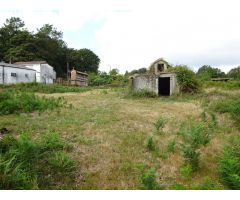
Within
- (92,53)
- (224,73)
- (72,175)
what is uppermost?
(92,53)

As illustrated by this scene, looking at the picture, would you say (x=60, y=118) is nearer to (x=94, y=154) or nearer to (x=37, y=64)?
(x=94, y=154)

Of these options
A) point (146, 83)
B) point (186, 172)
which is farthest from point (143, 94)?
point (186, 172)

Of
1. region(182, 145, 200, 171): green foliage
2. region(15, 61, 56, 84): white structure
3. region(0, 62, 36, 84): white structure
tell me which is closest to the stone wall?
region(182, 145, 200, 171): green foliage

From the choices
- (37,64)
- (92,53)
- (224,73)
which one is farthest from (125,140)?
(92,53)

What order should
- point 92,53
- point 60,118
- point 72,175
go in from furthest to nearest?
1. point 92,53
2. point 60,118
3. point 72,175

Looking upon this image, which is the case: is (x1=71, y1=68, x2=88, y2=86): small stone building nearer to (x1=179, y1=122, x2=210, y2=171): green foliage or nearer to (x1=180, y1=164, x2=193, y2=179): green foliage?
(x1=179, y1=122, x2=210, y2=171): green foliage

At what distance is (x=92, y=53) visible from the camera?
70125mm

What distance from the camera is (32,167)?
511 cm

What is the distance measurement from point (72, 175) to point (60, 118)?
17.4 feet

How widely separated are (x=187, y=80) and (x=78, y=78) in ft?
110

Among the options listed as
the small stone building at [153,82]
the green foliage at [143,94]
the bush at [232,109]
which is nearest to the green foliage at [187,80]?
the small stone building at [153,82]

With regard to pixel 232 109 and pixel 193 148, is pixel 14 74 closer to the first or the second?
pixel 232 109

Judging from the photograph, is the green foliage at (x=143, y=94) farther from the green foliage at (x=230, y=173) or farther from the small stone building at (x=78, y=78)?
the small stone building at (x=78, y=78)

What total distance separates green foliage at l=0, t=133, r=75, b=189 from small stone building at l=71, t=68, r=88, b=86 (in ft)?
139
